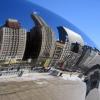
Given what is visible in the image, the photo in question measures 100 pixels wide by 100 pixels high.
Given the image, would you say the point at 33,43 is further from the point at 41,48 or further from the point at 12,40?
the point at 12,40

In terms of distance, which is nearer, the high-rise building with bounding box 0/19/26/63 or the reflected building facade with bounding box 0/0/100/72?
the high-rise building with bounding box 0/19/26/63

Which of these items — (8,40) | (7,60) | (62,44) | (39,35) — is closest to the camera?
(8,40)

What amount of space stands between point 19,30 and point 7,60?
5.71 ft

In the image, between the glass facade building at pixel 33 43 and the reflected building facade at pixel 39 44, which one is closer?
the glass facade building at pixel 33 43

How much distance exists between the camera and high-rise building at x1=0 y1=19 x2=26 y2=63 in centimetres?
1309

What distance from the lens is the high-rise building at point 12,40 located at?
42.9 feet

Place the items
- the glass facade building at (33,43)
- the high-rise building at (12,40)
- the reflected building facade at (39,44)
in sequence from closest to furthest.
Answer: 1. the high-rise building at (12,40)
2. the glass facade building at (33,43)
3. the reflected building facade at (39,44)

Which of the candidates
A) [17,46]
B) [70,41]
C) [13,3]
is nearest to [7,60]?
[17,46]

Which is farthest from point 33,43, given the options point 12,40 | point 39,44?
point 12,40

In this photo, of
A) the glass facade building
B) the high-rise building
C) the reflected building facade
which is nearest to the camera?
the high-rise building

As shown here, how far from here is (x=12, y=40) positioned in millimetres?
13344

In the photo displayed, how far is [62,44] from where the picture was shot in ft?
57.2

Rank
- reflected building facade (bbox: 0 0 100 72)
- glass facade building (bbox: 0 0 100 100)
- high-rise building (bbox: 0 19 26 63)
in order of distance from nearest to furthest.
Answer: high-rise building (bbox: 0 19 26 63), glass facade building (bbox: 0 0 100 100), reflected building facade (bbox: 0 0 100 72)

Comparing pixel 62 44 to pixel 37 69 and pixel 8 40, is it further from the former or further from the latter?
pixel 8 40
